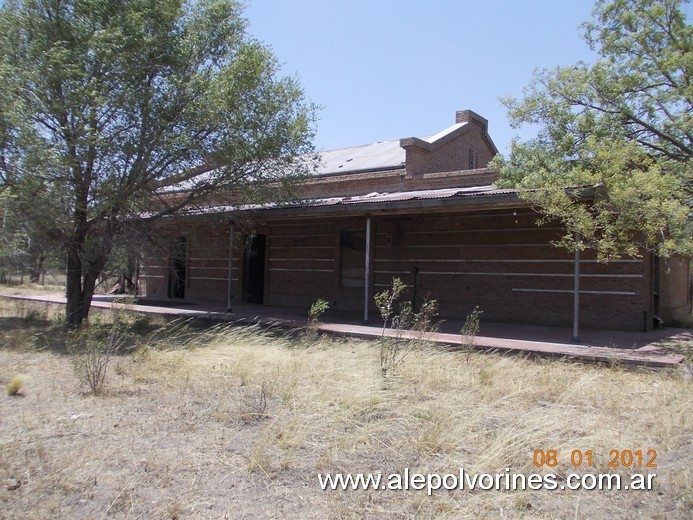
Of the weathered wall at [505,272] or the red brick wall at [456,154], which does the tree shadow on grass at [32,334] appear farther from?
the red brick wall at [456,154]

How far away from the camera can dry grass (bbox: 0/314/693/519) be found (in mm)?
3752

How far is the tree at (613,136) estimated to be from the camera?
973 centimetres

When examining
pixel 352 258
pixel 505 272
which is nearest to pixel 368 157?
pixel 352 258

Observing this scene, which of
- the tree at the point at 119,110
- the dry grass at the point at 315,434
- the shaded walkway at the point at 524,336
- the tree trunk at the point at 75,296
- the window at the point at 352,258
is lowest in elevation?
the dry grass at the point at 315,434

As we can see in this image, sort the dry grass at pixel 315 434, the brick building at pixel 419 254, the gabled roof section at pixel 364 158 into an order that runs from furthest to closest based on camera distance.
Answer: the gabled roof section at pixel 364 158 < the brick building at pixel 419 254 < the dry grass at pixel 315 434

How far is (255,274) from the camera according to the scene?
20.2 m

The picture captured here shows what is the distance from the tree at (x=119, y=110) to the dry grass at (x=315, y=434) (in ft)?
14.1

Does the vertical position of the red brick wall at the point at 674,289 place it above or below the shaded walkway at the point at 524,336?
above

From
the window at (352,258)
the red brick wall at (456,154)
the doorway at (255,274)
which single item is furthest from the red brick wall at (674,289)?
the doorway at (255,274)

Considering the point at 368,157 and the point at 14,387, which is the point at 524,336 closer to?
the point at 14,387

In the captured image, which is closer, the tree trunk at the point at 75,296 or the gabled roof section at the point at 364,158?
the tree trunk at the point at 75,296

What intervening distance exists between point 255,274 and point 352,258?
4.58 metres

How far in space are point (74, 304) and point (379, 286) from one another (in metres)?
8.35

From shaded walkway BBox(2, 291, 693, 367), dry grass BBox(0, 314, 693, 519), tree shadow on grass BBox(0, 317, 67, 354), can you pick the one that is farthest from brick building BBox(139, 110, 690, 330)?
dry grass BBox(0, 314, 693, 519)
